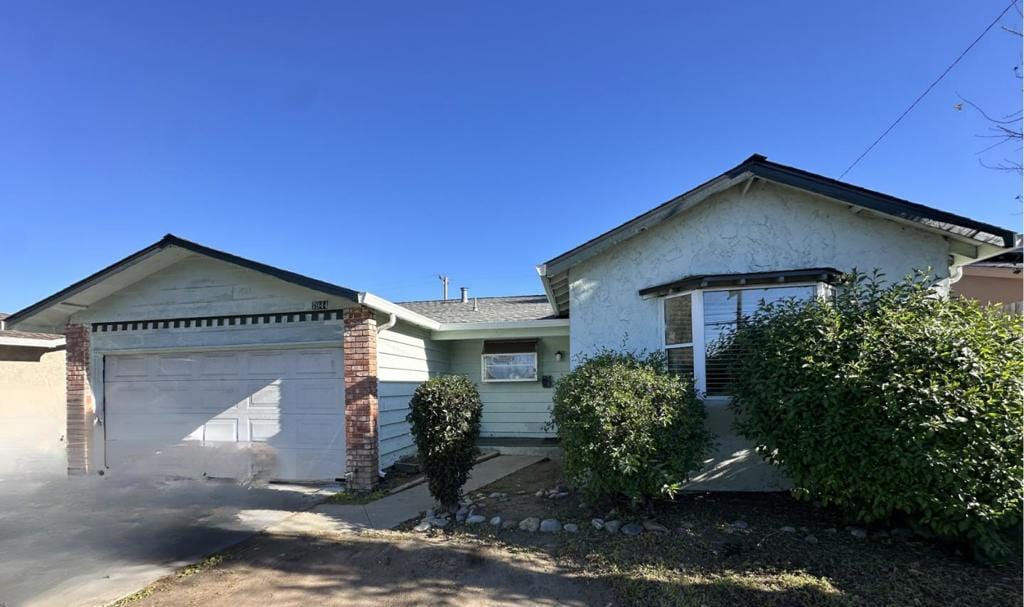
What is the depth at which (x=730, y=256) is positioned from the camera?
22.9 ft

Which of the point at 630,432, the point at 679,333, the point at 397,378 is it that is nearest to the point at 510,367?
the point at 397,378

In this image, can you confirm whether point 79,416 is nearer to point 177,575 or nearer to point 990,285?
point 177,575

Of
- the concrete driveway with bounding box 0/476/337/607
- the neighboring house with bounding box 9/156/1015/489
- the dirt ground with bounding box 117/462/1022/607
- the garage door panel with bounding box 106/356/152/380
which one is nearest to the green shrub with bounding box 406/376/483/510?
the dirt ground with bounding box 117/462/1022/607

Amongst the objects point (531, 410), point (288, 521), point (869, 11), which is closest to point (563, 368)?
point (531, 410)

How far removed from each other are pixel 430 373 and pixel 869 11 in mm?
9447

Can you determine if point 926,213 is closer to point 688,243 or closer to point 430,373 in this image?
point 688,243

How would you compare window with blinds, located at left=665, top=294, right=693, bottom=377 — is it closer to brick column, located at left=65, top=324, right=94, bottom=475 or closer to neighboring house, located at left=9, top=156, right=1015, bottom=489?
neighboring house, located at left=9, top=156, right=1015, bottom=489

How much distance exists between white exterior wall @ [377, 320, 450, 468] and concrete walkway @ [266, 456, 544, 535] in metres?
1.17

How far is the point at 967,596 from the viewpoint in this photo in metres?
3.57

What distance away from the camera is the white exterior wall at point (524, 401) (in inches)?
438

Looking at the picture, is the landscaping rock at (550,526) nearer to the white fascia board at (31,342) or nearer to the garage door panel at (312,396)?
the garage door panel at (312,396)

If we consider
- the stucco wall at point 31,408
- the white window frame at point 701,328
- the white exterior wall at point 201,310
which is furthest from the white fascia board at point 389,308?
the stucco wall at point 31,408

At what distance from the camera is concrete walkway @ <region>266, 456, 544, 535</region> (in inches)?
222

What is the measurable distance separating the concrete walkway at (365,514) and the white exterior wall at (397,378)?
1169 mm
